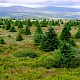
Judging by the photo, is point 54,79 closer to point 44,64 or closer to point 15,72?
point 15,72

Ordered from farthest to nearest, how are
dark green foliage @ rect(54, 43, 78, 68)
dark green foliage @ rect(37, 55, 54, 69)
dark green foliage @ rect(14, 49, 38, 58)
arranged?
dark green foliage @ rect(14, 49, 38, 58), dark green foliage @ rect(54, 43, 78, 68), dark green foliage @ rect(37, 55, 54, 69)

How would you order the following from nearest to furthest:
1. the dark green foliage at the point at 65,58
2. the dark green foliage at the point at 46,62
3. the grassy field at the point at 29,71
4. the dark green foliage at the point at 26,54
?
the grassy field at the point at 29,71
the dark green foliage at the point at 46,62
the dark green foliage at the point at 65,58
the dark green foliage at the point at 26,54

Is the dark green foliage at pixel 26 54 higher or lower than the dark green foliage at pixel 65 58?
lower

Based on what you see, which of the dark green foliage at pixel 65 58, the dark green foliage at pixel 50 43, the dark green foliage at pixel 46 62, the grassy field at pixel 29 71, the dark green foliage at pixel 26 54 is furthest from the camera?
the dark green foliage at pixel 50 43

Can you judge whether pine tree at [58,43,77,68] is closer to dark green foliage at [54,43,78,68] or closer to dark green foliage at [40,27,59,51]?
dark green foliage at [54,43,78,68]

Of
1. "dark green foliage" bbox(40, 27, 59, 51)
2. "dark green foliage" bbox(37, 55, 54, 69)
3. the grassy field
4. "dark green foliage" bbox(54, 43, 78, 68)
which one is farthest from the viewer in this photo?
"dark green foliage" bbox(40, 27, 59, 51)

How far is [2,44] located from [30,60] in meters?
15.1

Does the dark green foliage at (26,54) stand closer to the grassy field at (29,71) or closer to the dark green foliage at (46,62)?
the grassy field at (29,71)

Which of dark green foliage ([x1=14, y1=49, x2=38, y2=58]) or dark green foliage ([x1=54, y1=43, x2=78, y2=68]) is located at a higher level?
dark green foliage ([x1=54, y1=43, x2=78, y2=68])

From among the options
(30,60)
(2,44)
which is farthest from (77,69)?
(2,44)

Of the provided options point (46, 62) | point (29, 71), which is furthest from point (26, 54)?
point (29, 71)

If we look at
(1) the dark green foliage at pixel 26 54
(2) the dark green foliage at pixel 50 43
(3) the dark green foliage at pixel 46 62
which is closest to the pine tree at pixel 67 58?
(3) the dark green foliage at pixel 46 62

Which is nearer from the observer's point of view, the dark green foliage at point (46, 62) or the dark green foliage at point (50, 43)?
the dark green foliage at point (46, 62)

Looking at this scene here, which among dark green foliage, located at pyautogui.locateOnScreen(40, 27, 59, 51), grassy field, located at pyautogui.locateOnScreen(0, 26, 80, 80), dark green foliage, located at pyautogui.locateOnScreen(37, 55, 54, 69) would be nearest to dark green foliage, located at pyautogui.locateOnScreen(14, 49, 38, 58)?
grassy field, located at pyautogui.locateOnScreen(0, 26, 80, 80)
